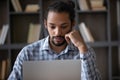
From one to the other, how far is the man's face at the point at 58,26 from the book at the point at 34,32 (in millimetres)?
1432

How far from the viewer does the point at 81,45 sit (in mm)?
1444

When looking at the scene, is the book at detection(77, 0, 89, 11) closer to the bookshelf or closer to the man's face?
the bookshelf

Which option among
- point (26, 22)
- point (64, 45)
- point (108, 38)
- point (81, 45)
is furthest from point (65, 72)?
point (26, 22)

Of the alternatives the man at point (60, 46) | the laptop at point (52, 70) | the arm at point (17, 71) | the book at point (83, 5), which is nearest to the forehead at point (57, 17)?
the man at point (60, 46)

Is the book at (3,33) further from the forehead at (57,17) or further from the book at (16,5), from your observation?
the forehead at (57,17)

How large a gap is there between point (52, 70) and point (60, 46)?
1.84ft

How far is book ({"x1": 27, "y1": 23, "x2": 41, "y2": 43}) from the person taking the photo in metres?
3.00

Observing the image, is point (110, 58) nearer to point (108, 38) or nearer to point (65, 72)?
point (108, 38)

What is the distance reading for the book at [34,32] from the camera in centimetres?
300

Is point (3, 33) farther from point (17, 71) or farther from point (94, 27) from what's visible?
point (17, 71)

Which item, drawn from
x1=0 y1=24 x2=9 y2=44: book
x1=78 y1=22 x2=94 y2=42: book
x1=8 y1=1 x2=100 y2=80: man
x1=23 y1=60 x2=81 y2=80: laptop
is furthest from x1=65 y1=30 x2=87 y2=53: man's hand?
x1=0 y1=24 x2=9 y2=44: book

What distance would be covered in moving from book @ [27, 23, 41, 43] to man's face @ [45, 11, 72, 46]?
1432mm

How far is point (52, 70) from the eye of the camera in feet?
3.55

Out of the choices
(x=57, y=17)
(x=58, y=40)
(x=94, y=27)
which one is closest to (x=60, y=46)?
(x=58, y=40)
